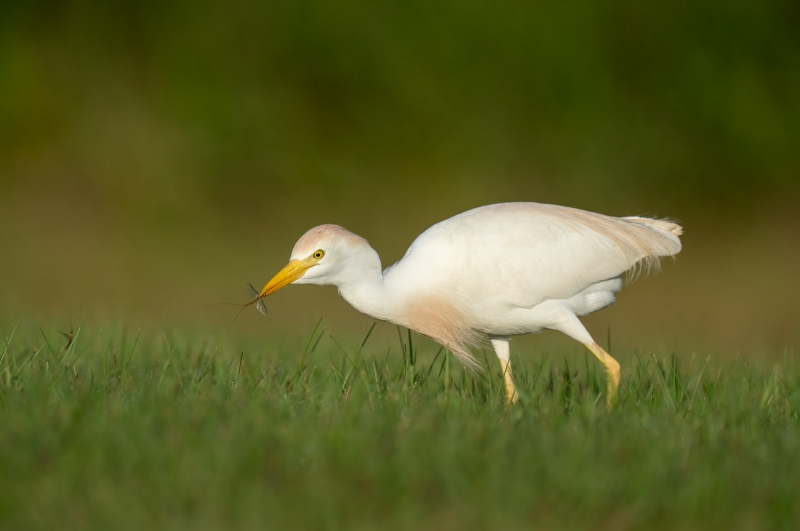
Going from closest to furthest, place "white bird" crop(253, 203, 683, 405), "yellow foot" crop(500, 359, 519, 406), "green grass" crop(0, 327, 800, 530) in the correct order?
"green grass" crop(0, 327, 800, 530) < "yellow foot" crop(500, 359, 519, 406) < "white bird" crop(253, 203, 683, 405)

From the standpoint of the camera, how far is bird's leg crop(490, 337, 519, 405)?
5422 mm

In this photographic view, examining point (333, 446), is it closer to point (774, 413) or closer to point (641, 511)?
point (641, 511)

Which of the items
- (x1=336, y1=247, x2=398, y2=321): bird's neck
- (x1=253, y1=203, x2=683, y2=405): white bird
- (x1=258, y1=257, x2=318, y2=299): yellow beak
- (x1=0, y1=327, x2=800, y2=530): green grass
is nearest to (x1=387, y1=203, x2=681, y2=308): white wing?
(x1=253, y1=203, x2=683, y2=405): white bird

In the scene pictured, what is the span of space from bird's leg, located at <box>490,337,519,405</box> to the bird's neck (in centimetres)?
74

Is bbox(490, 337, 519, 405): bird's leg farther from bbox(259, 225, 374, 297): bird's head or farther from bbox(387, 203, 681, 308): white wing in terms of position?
bbox(259, 225, 374, 297): bird's head

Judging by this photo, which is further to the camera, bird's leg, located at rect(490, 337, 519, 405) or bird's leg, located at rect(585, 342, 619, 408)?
bird's leg, located at rect(585, 342, 619, 408)

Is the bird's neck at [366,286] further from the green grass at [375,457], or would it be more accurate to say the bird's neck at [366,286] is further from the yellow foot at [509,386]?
the yellow foot at [509,386]

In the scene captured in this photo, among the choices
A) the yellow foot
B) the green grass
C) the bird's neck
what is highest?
the bird's neck

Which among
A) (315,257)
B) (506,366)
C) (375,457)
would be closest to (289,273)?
(315,257)

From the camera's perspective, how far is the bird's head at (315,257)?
5418 millimetres

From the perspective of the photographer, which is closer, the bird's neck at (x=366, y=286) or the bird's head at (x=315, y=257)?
the bird's head at (x=315, y=257)

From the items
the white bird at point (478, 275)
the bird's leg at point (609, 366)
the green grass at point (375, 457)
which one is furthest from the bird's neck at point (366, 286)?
the bird's leg at point (609, 366)

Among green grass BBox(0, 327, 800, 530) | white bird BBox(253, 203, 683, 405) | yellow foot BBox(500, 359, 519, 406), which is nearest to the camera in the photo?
green grass BBox(0, 327, 800, 530)

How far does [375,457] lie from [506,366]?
212 centimetres
